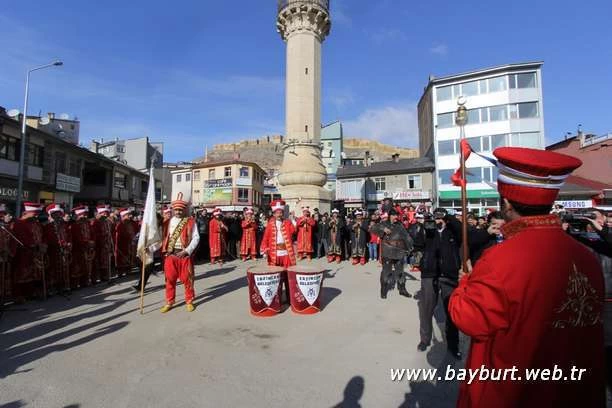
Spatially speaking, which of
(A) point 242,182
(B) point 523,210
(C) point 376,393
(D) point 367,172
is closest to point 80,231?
(C) point 376,393

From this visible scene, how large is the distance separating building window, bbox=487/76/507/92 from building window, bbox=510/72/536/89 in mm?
640

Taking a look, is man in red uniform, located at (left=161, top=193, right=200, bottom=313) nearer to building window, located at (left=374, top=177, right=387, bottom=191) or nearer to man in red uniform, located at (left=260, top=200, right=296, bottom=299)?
man in red uniform, located at (left=260, top=200, right=296, bottom=299)

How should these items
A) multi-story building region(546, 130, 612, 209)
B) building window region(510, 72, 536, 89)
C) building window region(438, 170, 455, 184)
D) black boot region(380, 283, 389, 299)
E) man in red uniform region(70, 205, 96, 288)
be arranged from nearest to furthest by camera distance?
black boot region(380, 283, 389, 299), man in red uniform region(70, 205, 96, 288), multi-story building region(546, 130, 612, 209), building window region(510, 72, 536, 89), building window region(438, 170, 455, 184)

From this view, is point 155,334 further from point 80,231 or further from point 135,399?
point 80,231

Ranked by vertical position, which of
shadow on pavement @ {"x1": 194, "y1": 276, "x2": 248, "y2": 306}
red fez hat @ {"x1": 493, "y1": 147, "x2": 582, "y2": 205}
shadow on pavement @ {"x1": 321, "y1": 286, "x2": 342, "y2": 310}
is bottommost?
shadow on pavement @ {"x1": 321, "y1": 286, "x2": 342, "y2": 310}

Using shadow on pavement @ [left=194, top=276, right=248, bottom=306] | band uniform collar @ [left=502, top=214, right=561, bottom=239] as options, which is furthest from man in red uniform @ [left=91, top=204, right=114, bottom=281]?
band uniform collar @ [left=502, top=214, right=561, bottom=239]

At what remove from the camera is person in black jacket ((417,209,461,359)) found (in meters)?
4.48

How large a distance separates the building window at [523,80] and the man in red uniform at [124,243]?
3390cm

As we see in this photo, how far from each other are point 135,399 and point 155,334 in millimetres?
1868

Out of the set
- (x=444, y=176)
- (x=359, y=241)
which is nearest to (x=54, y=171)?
(x=359, y=241)

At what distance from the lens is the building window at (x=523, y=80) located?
30.7 metres

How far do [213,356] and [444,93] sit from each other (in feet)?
117

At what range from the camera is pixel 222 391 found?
337 centimetres

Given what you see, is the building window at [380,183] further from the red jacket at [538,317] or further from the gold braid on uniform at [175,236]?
the red jacket at [538,317]
